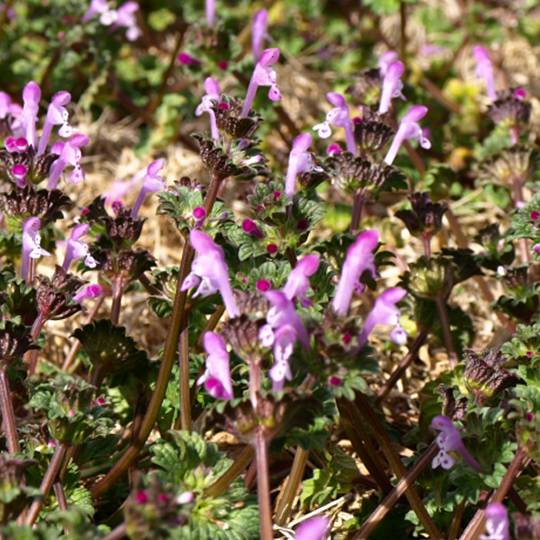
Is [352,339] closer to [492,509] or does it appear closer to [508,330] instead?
[492,509]

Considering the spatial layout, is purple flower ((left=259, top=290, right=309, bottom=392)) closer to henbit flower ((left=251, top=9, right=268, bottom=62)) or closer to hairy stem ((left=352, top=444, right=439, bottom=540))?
hairy stem ((left=352, top=444, right=439, bottom=540))

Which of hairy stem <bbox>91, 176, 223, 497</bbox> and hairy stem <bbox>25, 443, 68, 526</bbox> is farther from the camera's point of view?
hairy stem <bbox>91, 176, 223, 497</bbox>

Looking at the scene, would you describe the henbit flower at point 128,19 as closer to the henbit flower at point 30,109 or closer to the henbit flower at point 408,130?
the henbit flower at point 30,109

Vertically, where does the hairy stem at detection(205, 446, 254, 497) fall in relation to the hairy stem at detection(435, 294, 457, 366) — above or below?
below

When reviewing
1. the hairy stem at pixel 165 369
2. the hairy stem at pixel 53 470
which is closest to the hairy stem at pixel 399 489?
the hairy stem at pixel 165 369

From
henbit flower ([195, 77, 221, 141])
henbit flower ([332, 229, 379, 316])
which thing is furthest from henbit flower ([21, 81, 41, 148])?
henbit flower ([332, 229, 379, 316])

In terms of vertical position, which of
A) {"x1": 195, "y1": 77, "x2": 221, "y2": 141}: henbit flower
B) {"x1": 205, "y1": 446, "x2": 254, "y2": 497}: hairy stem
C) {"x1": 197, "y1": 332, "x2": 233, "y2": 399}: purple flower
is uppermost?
{"x1": 195, "y1": 77, "x2": 221, "y2": 141}: henbit flower
